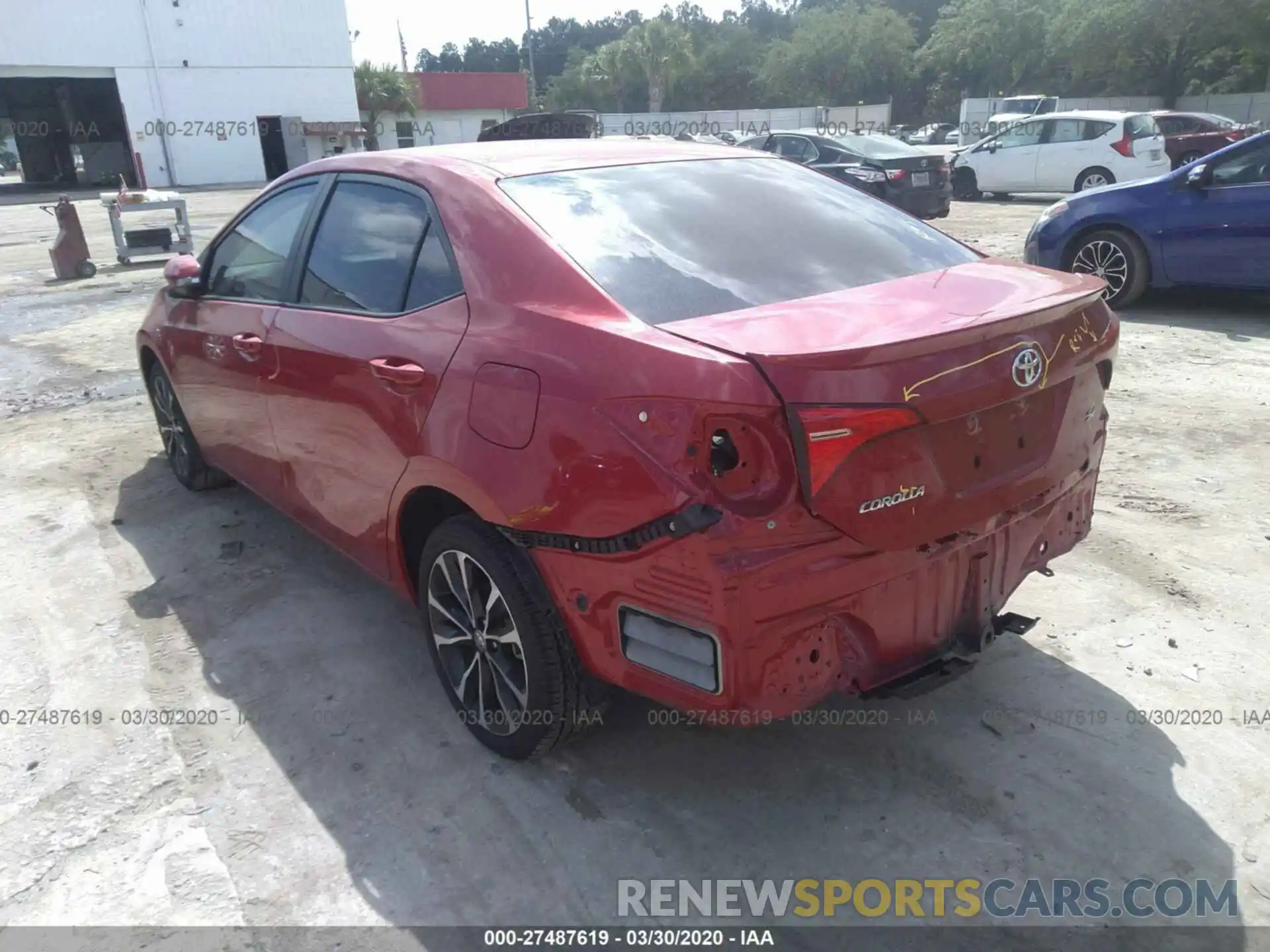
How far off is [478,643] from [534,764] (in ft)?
1.35

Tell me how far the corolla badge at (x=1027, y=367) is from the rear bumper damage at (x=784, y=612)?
1.19ft

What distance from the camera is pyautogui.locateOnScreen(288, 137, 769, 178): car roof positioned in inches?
120

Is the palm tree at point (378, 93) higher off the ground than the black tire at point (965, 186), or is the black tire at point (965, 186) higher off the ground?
the palm tree at point (378, 93)

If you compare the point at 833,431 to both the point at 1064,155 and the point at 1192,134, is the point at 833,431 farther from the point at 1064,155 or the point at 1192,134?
the point at 1192,134

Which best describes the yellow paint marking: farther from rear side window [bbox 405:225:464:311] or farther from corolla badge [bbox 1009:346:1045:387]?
rear side window [bbox 405:225:464:311]

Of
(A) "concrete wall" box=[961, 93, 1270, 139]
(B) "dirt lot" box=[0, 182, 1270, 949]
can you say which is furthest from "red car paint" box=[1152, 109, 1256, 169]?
(A) "concrete wall" box=[961, 93, 1270, 139]

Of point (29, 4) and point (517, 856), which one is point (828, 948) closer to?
point (517, 856)

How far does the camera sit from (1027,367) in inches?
93.4

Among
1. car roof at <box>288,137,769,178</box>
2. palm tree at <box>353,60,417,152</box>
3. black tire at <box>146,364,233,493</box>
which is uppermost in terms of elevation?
palm tree at <box>353,60,417,152</box>

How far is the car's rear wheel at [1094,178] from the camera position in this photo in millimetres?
16503

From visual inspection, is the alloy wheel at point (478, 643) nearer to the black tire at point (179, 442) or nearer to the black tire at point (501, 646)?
the black tire at point (501, 646)

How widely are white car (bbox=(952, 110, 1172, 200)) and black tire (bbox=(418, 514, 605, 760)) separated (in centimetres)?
1584

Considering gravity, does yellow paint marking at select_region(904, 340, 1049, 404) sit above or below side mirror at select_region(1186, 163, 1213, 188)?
above

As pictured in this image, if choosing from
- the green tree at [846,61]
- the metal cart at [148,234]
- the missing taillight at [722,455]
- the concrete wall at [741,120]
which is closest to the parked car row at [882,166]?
the metal cart at [148,234]
